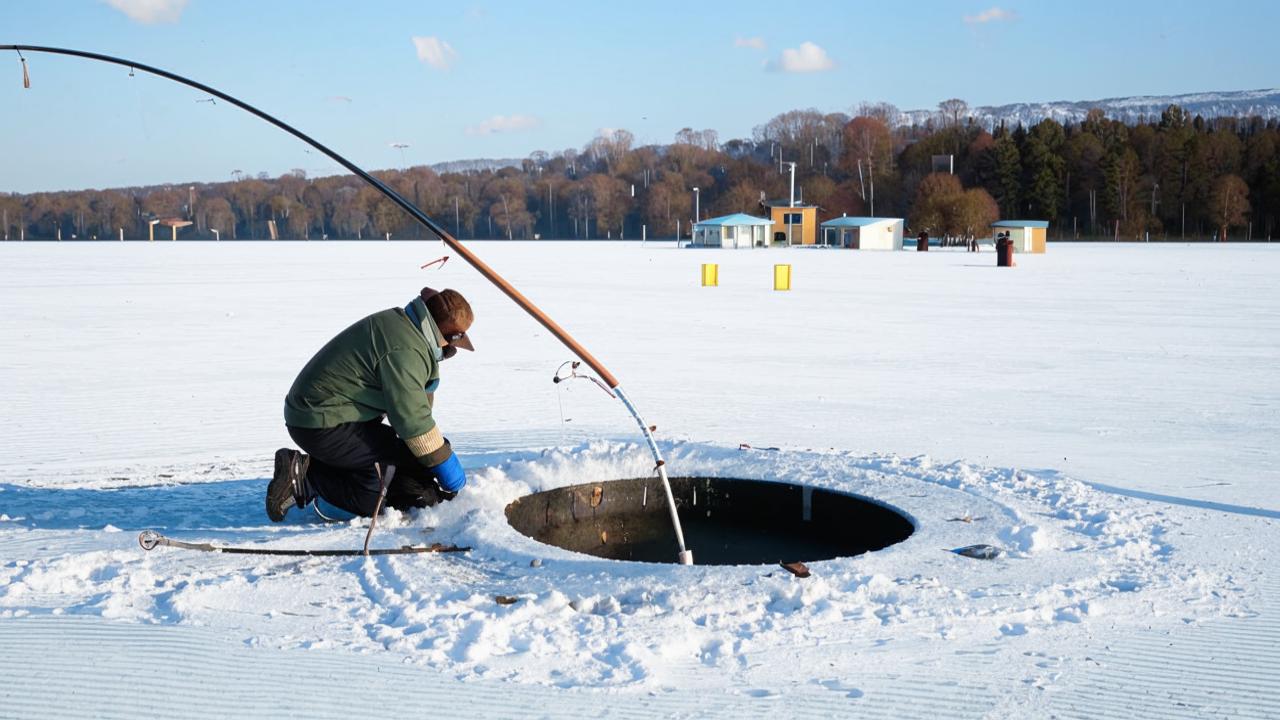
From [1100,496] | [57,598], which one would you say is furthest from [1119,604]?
[57,598]

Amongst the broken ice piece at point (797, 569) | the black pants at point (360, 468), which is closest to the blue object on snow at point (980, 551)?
the broken ice piece at point (797, 569)

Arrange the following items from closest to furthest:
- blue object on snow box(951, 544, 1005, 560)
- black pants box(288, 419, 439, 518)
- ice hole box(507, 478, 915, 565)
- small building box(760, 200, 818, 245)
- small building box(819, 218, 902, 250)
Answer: blue object on snow box(951, 544, 1005, 560) < black pants box(288, 419, 439, 518) < ice hole box(507, 478, 915, 565) < small building box(819, 218, 902, 250) < small building box(760, 200, 818, 245)

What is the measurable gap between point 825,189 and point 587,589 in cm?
12331

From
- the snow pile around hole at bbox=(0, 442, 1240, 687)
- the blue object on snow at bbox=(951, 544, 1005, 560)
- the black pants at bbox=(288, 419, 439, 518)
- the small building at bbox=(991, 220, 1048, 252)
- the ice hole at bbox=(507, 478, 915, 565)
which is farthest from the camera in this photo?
the small building at bbox=(991, 220, 1048, 252)

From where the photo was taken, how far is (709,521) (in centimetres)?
686

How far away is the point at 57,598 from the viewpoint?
470 cm

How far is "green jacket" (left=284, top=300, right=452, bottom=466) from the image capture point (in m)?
5.32

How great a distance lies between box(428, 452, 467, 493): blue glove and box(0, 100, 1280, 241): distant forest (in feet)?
223

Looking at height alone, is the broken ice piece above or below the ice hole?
above

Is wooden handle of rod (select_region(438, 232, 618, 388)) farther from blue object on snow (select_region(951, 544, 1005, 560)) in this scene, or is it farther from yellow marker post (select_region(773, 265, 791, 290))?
yellow marker post (select_region(773, 265, 791, 290))

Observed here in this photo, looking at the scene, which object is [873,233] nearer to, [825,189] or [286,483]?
[825,189]

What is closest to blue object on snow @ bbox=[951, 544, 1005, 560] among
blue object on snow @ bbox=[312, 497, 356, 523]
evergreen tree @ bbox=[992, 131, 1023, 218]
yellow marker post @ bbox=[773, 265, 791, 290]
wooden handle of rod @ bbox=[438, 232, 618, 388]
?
wooden handle of rod @ bbox=[438, 232, 618, 388]

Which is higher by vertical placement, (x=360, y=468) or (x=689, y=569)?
(x=360, y=468)

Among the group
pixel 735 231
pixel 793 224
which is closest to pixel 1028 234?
pixel 793 224
